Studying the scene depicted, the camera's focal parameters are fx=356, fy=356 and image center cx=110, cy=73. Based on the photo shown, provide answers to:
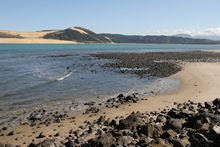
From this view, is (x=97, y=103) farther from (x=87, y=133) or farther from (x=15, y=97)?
(x=87, y=133)

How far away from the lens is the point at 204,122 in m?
14.1

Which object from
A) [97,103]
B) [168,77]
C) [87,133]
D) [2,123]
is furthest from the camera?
[168,77]

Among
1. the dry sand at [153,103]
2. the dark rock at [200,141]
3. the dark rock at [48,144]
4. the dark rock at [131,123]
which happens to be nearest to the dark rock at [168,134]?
the dark rock at [200,141]

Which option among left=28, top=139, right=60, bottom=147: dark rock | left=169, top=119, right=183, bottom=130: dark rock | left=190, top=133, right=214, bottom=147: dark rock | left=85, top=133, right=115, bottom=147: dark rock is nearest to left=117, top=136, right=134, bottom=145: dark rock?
left=85, top=133, right=115, bottom=147: dark rock

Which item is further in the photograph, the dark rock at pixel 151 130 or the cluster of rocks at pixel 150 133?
the dark rock at pixel 151 130

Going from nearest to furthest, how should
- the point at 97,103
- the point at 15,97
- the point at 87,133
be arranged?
the point at 87,133, the point at 97,103, the point at 15,97

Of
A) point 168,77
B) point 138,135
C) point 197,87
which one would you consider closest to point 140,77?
point 168,77

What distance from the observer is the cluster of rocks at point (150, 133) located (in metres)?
11.4

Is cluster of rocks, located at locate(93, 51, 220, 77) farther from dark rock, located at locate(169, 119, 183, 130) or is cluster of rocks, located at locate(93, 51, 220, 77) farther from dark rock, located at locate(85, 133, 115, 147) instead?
dark rock, located at locate(85, 133, 115, 147)

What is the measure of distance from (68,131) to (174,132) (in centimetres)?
500

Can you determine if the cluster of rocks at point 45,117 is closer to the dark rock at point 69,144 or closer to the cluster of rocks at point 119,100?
the cluster of rocks at point 119,100

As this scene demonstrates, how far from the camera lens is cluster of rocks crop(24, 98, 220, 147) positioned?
11402 mm

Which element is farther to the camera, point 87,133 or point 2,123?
point 2,123

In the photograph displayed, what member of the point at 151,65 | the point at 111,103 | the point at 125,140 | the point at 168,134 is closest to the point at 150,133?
the point at 168,134
